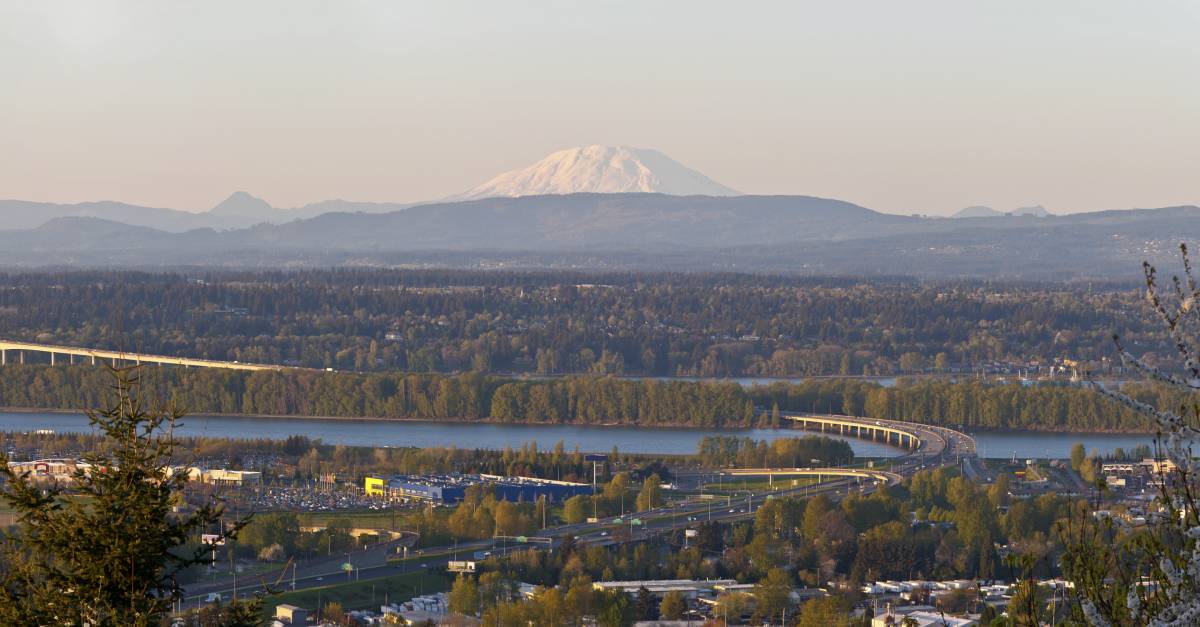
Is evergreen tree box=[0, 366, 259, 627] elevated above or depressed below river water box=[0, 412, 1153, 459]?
above

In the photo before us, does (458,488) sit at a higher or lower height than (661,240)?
lower

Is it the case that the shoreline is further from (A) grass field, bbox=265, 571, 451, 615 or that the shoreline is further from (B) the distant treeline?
(A) grass field, bbox=265, 571, 451, 615

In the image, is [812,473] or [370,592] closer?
[370,592]

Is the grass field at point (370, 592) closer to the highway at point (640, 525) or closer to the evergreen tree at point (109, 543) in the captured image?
the highway at point (640, 525)

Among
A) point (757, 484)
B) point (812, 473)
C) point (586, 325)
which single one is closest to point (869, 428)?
point (812, 473)

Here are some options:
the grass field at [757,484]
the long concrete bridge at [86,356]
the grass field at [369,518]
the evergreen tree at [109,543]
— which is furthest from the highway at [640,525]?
the long concrete bridge at [86,356]

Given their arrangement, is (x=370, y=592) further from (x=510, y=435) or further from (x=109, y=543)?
(x=510, y=435)

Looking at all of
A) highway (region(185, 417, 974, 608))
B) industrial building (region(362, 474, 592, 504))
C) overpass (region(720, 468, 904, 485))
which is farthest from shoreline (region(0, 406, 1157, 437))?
industrial building (region(362, 474, 592, 504))
